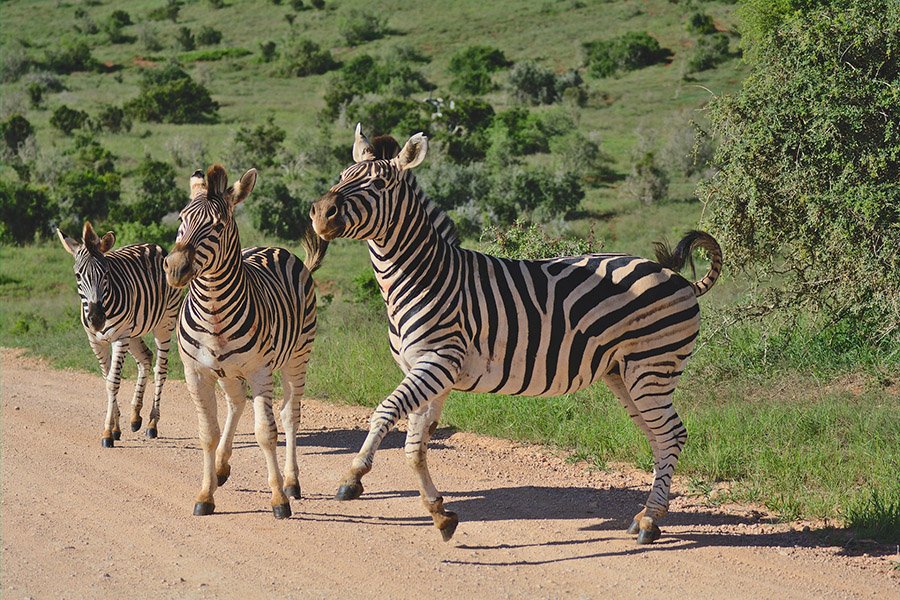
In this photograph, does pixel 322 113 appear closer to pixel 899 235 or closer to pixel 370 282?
pixel 370 282

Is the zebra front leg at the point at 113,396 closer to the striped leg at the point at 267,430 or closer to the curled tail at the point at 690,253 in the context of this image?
the striped leg at the point at 267,430

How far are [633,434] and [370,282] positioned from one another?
7.41 meters

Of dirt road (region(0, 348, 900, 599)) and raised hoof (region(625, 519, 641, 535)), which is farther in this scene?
raised hoof (region(625, 519, 641, 535))

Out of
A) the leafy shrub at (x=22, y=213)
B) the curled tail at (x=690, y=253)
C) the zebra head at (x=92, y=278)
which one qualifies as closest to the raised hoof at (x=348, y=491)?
the curled tail at (x=690, y=253)

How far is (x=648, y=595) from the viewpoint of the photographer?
5.48 m

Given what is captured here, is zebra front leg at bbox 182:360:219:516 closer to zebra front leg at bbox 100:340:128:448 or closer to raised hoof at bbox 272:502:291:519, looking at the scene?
raised hoof at bbox 272:502:291:519

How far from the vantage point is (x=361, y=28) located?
52031 millimetres

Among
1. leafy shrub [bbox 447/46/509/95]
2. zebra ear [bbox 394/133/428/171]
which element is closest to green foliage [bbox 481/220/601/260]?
zebra ear [bbox 394/133/428/171]

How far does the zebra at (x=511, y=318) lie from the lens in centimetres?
625

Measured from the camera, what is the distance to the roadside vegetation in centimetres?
876

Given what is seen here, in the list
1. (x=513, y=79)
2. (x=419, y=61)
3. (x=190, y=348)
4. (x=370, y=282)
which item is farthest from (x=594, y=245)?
(x=419, y=61)

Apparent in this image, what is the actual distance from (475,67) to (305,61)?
327 inches

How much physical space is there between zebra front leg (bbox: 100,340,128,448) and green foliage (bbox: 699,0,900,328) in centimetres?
583

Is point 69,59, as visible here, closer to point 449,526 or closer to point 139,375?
point 139,375
